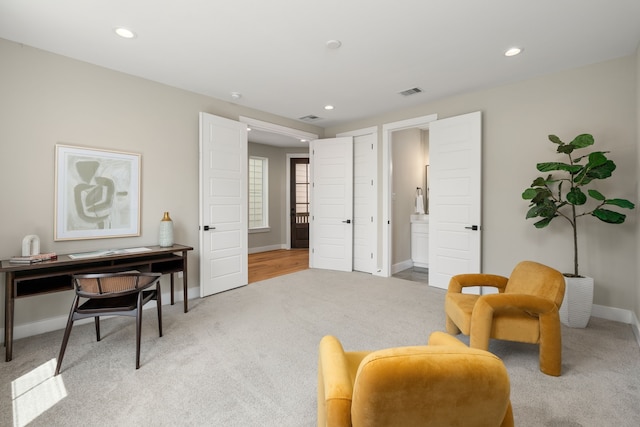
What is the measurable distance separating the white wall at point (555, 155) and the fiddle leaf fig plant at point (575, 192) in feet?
0.62

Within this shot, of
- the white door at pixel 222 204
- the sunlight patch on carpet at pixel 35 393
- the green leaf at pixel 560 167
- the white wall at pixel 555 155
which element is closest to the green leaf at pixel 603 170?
the green leaf at pixel 560 167

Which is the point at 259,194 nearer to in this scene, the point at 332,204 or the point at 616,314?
the point at 332,204

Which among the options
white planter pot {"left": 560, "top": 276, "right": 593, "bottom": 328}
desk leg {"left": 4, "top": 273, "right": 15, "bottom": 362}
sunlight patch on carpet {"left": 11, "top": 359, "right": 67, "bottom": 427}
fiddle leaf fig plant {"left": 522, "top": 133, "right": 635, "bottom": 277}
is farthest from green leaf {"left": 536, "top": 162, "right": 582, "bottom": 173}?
desk leg {"left": 4, "top": 273, "right": 15, "bottom": 362}

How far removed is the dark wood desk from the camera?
2309 millimetres

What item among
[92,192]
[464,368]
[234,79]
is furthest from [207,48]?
[464,368]

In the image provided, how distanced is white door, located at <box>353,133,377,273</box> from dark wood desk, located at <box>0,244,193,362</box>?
2.91 metres

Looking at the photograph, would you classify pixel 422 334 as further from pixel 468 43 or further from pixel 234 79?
pixel 234 79

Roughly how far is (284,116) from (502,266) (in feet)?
12.6

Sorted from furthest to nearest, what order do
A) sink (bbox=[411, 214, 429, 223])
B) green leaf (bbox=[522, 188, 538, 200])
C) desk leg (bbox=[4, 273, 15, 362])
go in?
1. sink (bbox=[411, 214, 429, 223])
2. green leaf (bbox=[522, 188, 538, 200])
3. desk leg (bbox=[4, 273, 15, 362])

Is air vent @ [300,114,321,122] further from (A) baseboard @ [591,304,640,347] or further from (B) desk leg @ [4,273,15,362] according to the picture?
(A) baseboard @ [591,304,640,347]

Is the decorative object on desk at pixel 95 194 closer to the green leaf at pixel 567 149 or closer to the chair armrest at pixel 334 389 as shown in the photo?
the chair armrest at pixel 334 389

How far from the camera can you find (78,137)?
118 inches

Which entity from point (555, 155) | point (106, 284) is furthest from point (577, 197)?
point (106, 284)

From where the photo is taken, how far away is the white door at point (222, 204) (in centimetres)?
385
